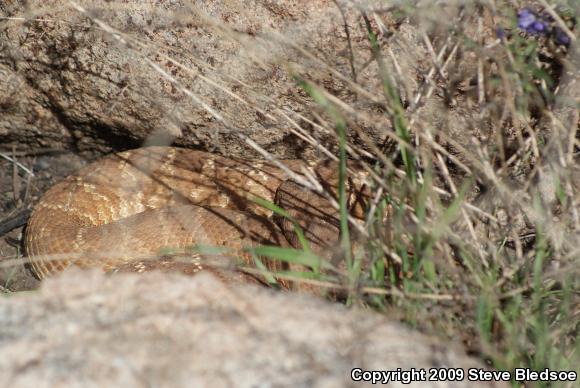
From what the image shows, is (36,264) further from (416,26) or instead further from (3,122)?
(416,26)

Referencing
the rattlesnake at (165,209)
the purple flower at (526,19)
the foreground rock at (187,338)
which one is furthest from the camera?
the rattlesnake at (165,209)

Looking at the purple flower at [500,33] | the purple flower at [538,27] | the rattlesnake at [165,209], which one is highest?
the purple flower at [538,27]

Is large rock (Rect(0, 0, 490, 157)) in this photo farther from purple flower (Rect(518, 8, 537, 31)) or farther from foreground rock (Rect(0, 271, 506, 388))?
foreground rock (Rect(0, 271, 506, 388))

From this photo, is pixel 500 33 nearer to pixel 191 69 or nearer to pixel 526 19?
pixel 526 19

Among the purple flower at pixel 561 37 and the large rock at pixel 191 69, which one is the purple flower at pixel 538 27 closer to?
the purple flower at pixel 561 37

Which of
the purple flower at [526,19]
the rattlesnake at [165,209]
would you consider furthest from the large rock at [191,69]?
the purple flower at [526,19]

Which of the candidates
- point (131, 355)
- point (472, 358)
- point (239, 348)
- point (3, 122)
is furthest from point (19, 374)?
point (3, 122)

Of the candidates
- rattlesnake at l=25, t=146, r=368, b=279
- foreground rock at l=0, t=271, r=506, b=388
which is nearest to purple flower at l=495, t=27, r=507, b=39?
rattlesnake at l=25, t=146, r=368, b=279
